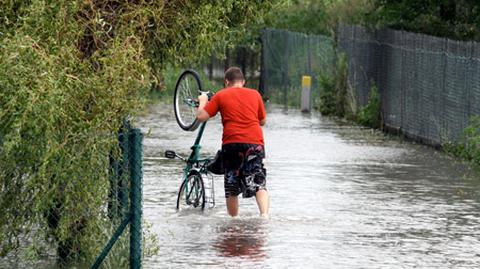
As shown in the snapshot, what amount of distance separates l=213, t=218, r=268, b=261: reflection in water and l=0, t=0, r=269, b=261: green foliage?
1.78 m

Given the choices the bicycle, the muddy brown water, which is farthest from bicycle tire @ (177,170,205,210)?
the muddy brown water

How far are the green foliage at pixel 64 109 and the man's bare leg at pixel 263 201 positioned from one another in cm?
348

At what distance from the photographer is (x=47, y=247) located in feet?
37.3

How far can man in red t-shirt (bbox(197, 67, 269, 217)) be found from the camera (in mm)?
14609

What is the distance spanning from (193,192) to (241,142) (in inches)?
38.3

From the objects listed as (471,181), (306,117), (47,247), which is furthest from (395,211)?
(306,117)

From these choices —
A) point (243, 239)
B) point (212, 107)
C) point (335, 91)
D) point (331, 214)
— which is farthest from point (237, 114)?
point (335, 91)

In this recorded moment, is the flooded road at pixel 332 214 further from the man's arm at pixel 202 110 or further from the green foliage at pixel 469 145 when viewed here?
the man's arm at pixel 202 110

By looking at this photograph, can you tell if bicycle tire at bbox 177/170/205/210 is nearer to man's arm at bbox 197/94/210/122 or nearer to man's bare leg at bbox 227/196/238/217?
man's bare leg at bbox 227/196/238/217

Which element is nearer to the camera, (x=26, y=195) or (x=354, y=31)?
(x=26, y=195)

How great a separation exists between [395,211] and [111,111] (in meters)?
6.07

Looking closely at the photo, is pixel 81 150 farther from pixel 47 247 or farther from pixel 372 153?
pixel 372 153

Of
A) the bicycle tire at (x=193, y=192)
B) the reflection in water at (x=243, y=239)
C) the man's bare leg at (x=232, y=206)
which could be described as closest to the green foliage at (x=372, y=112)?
the bicycle tire at (x=193, y=192)

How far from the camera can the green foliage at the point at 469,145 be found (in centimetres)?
2112
